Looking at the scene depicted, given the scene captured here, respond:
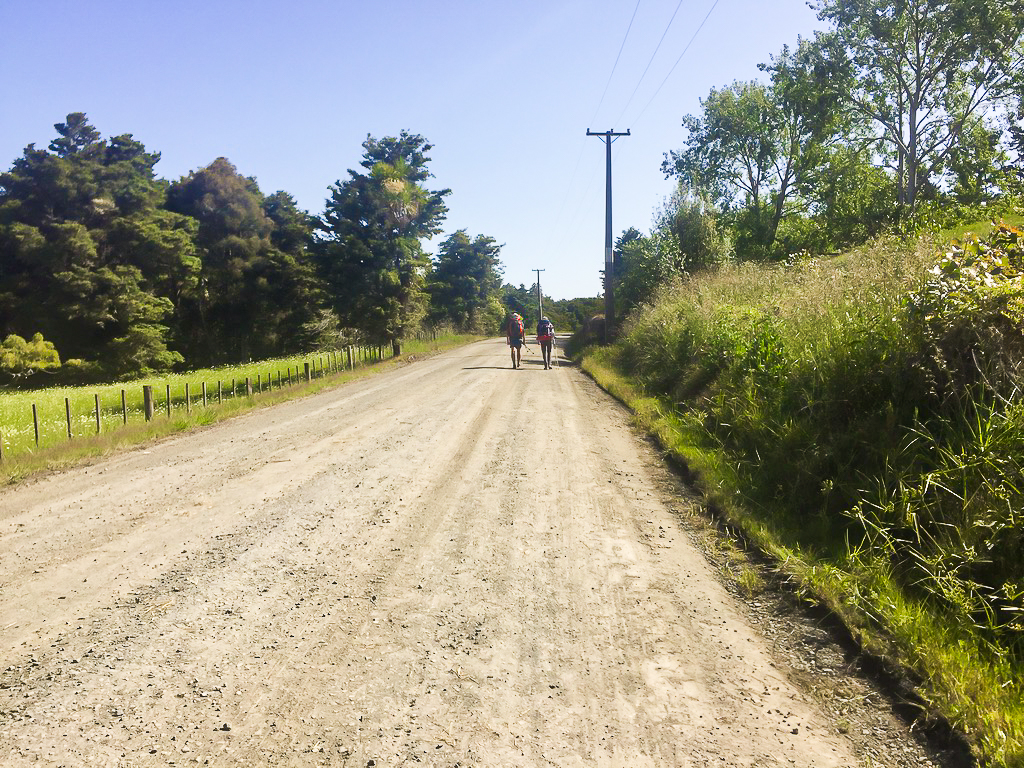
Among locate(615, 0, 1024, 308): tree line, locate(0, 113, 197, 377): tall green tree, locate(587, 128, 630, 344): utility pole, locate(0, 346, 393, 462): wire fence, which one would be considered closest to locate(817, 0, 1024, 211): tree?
locate(615, 0, 1024, 308): tree line

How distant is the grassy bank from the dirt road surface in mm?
659

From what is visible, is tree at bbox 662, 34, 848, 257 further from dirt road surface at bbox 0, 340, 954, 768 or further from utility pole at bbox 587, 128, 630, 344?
dirt road surface at bbox 0, 340, 954, 768

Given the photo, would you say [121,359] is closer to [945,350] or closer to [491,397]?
[491,397]

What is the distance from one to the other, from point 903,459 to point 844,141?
43.5 meters

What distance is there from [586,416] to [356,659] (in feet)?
29.8

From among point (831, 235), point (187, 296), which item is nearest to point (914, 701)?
point (831, 235)

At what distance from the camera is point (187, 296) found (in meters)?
50.5

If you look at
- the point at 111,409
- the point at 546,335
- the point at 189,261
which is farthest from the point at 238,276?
the point at 546,335

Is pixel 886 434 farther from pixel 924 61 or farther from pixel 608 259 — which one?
pixel 924 61

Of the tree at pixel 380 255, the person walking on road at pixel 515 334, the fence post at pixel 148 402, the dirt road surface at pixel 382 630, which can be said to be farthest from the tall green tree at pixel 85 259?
the dirt road surface at pixel 382 630

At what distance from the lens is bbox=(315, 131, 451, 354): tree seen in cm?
3491

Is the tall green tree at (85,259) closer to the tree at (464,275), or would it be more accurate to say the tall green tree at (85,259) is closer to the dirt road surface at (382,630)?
the tree at (464,275)

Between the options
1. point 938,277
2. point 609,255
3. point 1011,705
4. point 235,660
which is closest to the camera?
point 1011,705

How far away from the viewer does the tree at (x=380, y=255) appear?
34906 mm
